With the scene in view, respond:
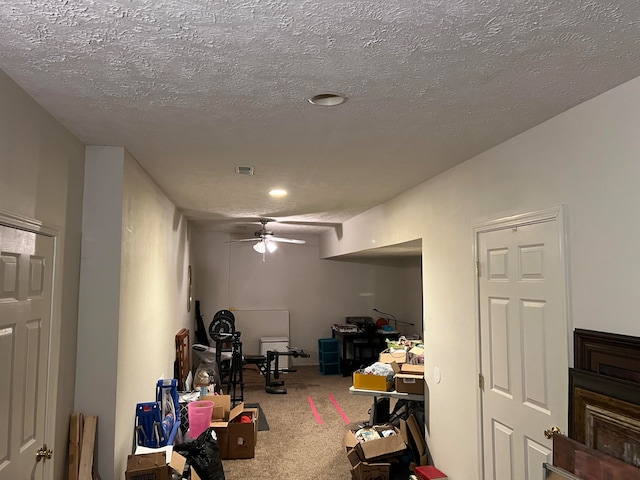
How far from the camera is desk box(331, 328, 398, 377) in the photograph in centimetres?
775

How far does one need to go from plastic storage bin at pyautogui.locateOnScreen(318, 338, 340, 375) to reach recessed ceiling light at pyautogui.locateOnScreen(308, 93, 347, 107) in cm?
638

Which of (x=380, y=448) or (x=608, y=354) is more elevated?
(x=608, y=354)

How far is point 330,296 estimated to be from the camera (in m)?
8.75

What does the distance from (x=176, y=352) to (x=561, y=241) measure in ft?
14.8

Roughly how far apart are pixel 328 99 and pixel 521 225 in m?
1.30

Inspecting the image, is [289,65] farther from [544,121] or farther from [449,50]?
[544,121]

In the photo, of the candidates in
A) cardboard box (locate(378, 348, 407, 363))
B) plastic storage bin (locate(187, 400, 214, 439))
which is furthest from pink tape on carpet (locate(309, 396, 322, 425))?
plastic storage bin (locate(187, 400, 214, 439))

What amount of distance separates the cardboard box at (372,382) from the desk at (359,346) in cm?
351

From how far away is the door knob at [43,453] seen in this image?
2.08 metres

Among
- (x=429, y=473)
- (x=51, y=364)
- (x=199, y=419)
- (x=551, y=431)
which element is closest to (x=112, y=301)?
(x=51, y=364)

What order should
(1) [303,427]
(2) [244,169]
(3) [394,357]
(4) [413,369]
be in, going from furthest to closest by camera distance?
(1) [303,427] → (3) [394,357] → (4) [413,369] → (2) [244,169]

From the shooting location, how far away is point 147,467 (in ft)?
9.16

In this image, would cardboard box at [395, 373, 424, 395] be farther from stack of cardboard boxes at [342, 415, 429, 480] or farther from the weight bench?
the weight bench

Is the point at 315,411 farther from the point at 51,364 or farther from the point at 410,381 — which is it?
the point at 51,364
